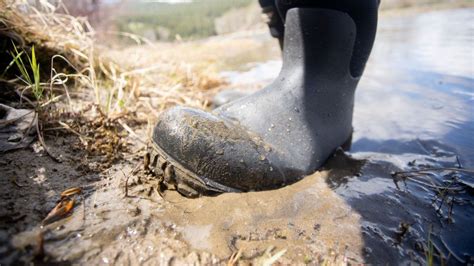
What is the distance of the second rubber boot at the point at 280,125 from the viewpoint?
761 millimetres

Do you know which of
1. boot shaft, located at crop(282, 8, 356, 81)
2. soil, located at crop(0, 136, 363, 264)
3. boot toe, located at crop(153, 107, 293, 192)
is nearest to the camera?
soil, located at crop(0, 136, 363, 264)

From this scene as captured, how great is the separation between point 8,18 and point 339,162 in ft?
4.77

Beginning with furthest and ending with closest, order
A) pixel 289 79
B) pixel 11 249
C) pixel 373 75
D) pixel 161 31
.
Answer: pixel 161 31 → pixel 373 75 → pixel 289 79 → pixel 11 249

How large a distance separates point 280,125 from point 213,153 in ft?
0.90

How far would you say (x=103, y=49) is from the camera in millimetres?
2018

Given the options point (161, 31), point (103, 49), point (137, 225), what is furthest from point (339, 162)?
point (161, 31)

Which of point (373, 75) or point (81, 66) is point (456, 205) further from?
point (373, 75)

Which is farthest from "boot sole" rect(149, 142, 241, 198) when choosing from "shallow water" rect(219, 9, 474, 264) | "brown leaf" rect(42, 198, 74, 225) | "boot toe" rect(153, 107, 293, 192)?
"shallow water" rect(219, 9, 474, 264)

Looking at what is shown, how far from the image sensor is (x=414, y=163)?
1029 mm

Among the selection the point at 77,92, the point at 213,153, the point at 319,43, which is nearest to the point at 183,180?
the point at 213,153

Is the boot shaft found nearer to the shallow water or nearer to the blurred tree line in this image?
the shallow water

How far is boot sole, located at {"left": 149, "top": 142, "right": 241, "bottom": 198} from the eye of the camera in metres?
0.76

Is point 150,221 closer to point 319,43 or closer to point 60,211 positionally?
point 60,211

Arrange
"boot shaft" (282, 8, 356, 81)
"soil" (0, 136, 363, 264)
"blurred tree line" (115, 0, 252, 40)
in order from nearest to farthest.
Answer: "soil" (0, 136, 363, 264) < "boot shaft" (282, 8, 356, 81) < "blurred tree line" (115, 0, 252, 40)
